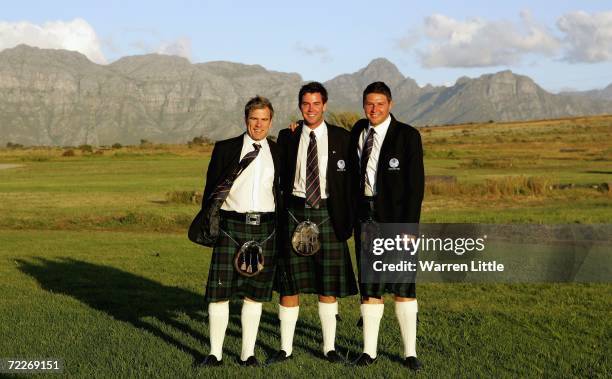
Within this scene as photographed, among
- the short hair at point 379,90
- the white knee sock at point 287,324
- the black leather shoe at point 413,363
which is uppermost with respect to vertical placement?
the short hair at point 379,90

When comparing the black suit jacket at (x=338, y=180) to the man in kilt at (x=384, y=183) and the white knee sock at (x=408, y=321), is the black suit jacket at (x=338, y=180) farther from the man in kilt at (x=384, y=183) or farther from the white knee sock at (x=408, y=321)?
the white knee sock at (x=408, y=321)

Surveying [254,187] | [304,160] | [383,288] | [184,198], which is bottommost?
[184,198]

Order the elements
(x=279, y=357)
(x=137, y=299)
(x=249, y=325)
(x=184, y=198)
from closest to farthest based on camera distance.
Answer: (x=249, y=325)
(x=279, y=357)
(x=137, y=299)
(x=184, y=198)

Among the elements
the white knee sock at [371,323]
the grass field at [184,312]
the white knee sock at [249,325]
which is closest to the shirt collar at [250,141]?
the white knee sock at [249,325]

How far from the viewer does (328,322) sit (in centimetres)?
719

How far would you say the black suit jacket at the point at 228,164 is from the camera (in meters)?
6.88

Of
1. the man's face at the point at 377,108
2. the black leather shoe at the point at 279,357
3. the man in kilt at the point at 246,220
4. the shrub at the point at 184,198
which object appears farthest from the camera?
the shrub at the point at 184,198

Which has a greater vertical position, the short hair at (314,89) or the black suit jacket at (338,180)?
the short hair at (314,89)

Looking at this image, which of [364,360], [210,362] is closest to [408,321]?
[364,360]

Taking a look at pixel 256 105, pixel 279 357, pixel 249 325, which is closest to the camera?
pixel 256 105

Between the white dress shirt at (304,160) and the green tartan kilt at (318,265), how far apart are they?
6.7 inches

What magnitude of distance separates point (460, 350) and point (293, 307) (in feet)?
5.88

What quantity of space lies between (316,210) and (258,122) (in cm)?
94

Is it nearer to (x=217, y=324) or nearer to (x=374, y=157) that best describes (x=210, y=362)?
(x=217, y=324)
